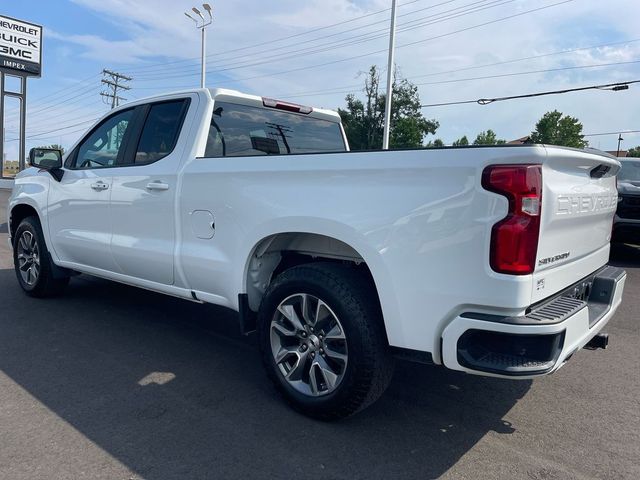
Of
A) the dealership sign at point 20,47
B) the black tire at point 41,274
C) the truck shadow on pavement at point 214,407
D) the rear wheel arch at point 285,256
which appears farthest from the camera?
the dealership sign at point 20,47

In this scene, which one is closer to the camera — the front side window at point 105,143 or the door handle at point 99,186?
the door handle at point 99,186

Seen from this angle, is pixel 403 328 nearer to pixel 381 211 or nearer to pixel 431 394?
pixel 381 211

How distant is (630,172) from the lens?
1016cm

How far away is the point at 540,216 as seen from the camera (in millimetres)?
2385

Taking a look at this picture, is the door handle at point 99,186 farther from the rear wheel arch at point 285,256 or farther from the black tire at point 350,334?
the black tire at point 350,334

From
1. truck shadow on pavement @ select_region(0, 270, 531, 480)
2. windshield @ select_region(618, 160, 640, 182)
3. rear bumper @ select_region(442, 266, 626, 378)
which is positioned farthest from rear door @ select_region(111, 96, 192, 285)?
windshield @ select_region(618, 160, 640, 182)

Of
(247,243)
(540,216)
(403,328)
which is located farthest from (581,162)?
(247,243)

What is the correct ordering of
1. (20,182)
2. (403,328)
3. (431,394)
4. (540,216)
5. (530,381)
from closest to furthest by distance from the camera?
(540,216) < (403,328) < (431,394) < (530,381) < (20,182)

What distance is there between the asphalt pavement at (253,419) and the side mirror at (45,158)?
159 cm

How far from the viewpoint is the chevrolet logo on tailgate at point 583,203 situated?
103 inches

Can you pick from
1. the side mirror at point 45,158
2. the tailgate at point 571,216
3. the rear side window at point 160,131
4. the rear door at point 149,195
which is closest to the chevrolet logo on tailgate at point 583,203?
the tailgate at point 571,216

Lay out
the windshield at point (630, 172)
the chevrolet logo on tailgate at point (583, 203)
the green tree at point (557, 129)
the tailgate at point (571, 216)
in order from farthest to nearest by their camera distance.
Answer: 1. the green tree at point (557, 129)
2. the windshield at point (630, 172)
3. the chevrolet logo on tailgate at point (583, 203)
4. the tailgate at point (571, 216)

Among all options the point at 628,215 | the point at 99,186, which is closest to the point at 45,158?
the point at 99,186

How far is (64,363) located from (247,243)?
181cm
